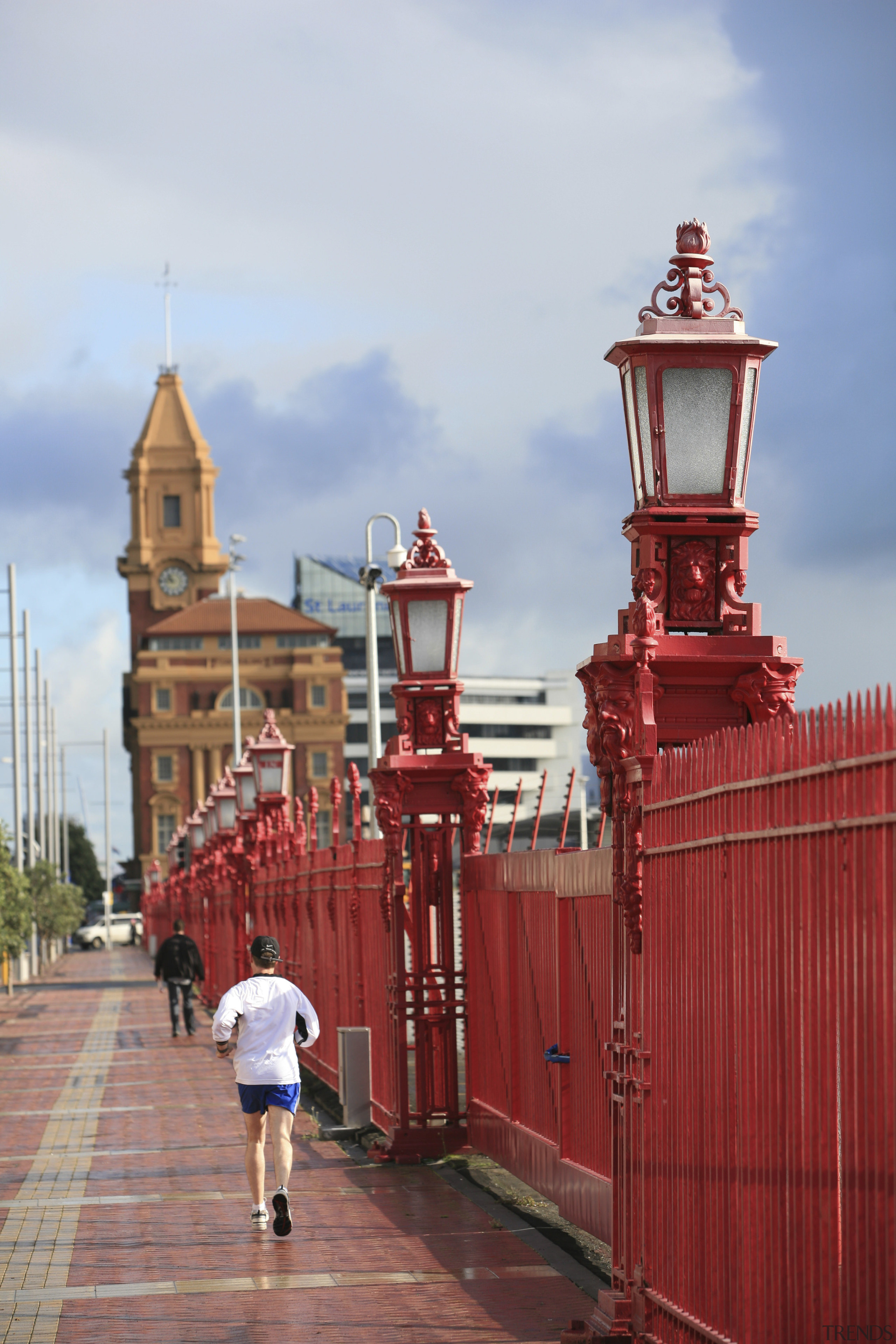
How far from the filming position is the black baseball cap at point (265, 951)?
10844mm

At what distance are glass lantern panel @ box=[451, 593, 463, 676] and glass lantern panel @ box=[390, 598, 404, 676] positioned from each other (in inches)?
13.7

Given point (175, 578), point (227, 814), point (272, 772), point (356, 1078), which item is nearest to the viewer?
point (356, 1078)

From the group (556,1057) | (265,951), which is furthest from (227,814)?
(556,1057)

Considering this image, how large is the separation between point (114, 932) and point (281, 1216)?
112m

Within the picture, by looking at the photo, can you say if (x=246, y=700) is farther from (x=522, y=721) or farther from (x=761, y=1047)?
(x=761, y=1047)

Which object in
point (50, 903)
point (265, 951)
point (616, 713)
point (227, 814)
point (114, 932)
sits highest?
point (616, 713)

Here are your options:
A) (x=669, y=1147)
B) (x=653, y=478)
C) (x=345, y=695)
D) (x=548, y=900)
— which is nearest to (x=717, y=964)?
(x=669, y=1147)

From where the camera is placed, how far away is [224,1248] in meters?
9.97

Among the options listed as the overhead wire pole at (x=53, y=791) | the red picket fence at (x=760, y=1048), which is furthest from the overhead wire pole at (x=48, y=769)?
the red picket fence at (x=760, y=1048)

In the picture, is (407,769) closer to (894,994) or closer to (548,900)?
(548,900)

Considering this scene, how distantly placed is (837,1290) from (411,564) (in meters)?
8.61

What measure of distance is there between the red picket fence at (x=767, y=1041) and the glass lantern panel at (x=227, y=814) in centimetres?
2780

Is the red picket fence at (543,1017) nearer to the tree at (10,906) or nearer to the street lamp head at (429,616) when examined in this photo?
the street lamp head at (429,616)

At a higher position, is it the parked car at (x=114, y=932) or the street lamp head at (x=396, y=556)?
the street lamp head at (x=396, y=556)
